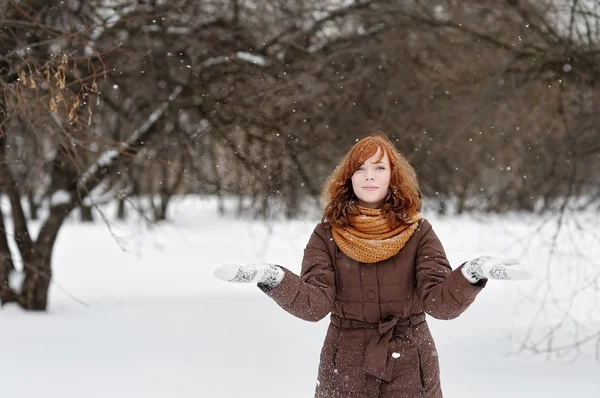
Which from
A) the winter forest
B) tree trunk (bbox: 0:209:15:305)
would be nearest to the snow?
the winter forest

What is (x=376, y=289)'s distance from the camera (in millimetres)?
2443

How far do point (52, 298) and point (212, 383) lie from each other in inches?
177

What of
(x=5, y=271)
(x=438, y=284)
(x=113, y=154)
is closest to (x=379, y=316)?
(x=438, y=284)

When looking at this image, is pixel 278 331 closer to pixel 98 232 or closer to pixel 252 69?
pixel 252 69

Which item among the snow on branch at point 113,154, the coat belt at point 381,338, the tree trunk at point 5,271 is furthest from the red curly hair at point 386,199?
the tree trunk at point 5,271

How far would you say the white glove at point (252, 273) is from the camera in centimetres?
197

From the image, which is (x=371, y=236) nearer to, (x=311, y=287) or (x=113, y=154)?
(x=311, y=287)

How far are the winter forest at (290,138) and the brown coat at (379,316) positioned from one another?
3049 mm

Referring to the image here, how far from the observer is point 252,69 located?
6645 millimetres

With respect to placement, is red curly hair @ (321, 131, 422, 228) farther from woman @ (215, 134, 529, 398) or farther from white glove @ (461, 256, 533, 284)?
white glove @ (461, 256, 533, 284)

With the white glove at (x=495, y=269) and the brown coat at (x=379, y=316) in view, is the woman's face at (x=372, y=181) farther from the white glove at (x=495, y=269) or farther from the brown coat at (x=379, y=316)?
the white glove at (x=495, y=269)

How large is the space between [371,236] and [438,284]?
0.29 metres

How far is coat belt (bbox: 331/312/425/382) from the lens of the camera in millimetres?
2430

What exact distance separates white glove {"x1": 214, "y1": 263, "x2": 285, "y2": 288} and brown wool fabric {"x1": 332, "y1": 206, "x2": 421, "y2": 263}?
36 centimetres
